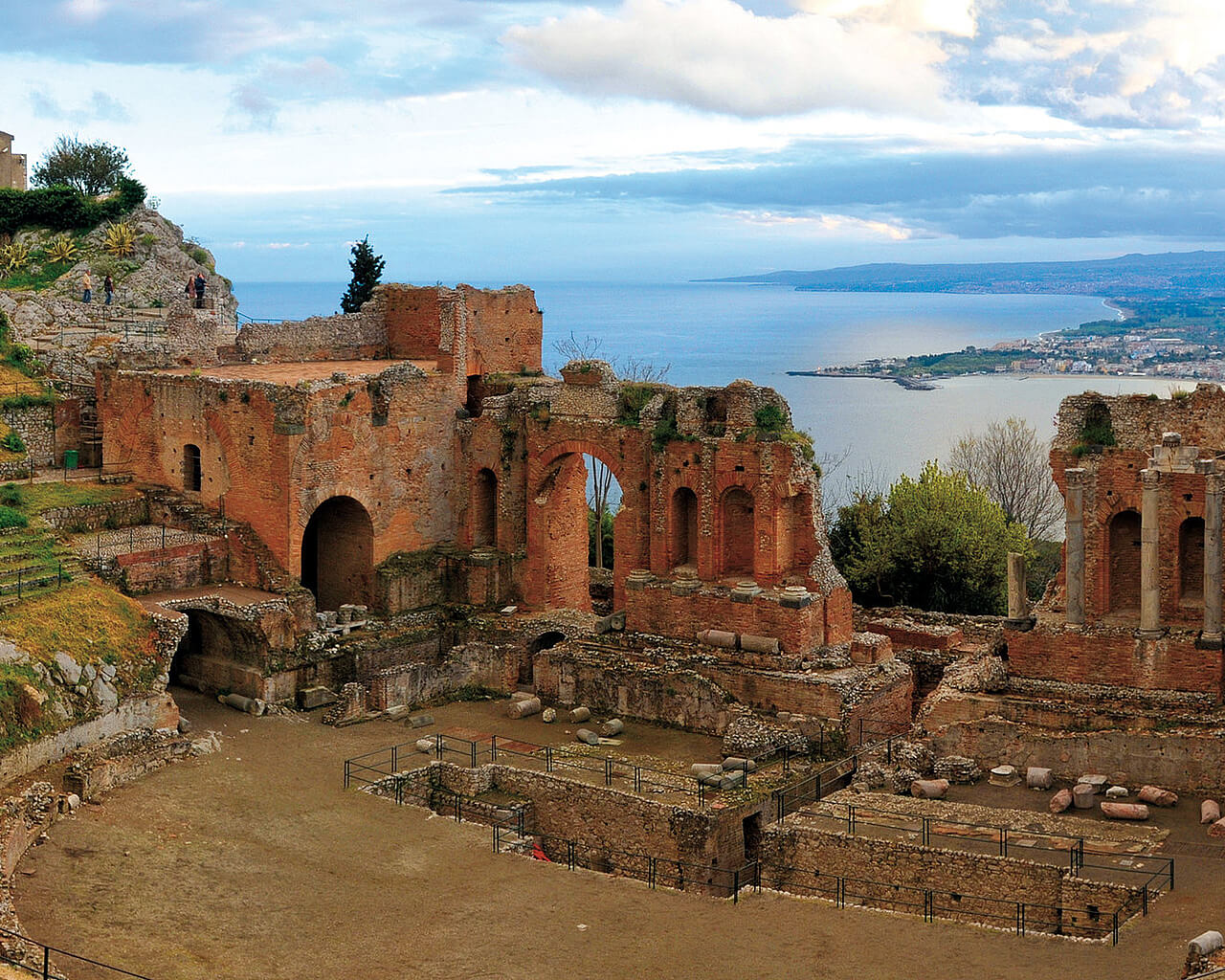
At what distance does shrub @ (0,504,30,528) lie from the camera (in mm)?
36156

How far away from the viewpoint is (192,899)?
26.0 metres

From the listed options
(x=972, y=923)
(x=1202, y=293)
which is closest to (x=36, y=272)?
(x=972, y=923)

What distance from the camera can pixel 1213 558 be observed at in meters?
31.2

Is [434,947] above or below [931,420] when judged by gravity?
below

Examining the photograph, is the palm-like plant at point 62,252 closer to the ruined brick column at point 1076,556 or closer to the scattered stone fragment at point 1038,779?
the ruined brick column at point 1076,556

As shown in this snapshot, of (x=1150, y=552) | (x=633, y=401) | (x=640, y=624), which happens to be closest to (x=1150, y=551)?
(x=1150, y=552)

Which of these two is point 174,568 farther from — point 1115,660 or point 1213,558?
point 1213,558

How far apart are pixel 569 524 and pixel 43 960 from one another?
20.3m

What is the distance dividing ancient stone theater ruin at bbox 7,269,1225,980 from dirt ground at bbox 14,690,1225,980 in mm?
1069

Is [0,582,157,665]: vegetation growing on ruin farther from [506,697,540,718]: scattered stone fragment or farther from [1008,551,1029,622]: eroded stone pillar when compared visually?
[1008,551,1029,622]: eroded stone pillar

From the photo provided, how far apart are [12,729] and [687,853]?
39.1 feet

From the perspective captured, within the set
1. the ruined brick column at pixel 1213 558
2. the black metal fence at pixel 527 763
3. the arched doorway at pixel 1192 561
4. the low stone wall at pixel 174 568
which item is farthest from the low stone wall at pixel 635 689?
the ruined brick column at pixel 1213 558

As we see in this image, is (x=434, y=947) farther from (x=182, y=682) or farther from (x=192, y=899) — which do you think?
(x=182, y=682)

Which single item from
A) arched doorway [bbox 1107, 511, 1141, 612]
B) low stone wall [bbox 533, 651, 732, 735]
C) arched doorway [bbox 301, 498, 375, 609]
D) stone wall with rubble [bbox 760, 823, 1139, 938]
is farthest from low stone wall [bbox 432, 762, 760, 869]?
arched doorway [bbox 1107, 511, 1141, 612]
